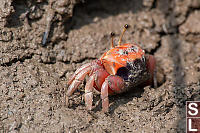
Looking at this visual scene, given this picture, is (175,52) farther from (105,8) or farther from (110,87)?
Answer: (110,87)

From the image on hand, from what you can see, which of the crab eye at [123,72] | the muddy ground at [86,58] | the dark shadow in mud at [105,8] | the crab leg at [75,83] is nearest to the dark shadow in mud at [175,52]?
the muddy ground at [86,58]

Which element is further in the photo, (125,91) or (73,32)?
(73,32)

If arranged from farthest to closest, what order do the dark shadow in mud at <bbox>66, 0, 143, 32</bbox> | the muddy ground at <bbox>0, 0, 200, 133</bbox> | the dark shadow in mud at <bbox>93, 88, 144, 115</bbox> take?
the dark shadow in mud at <bbox>66, 0, 143, 32</bbox>, the dark shadow in mud at <bbox>93, 88, 144, 115</bbox>, the muddy ground at <bbox>0, 0, 200, 133</bbox>

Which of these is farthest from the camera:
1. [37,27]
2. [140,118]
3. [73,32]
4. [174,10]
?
[174,10]

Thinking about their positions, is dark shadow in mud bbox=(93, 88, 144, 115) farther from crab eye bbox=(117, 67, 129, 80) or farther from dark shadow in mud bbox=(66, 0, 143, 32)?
dark shadow in mud bbox=(66, 0, 143, 32)

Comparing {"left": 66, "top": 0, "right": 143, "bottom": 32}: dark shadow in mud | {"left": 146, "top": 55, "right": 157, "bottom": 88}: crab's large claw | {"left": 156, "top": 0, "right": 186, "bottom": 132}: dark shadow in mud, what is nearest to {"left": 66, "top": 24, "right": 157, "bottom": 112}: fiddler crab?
{"left": 146, "top": 55, "right": 157, "bottom": 88}: crab's large claw

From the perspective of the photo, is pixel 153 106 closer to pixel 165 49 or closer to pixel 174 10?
pixel 165 49

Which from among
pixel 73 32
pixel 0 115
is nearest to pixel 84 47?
pixel 73 32

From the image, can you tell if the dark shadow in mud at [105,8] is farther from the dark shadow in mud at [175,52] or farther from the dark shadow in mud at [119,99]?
the dark shadow in mud at [119,99]
